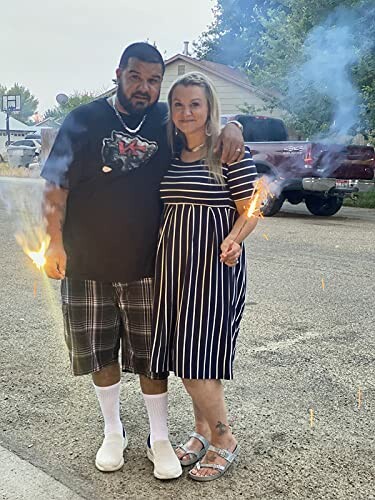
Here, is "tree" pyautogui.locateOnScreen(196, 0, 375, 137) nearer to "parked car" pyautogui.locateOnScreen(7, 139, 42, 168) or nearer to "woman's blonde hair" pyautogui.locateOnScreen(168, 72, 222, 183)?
"parked car" pyautogui.locateOnScreen(7, 139, 42, 168)

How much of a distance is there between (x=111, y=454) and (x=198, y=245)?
99cm

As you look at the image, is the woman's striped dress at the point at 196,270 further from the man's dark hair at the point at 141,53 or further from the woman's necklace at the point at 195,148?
the man's dark hair at the point at 141,53

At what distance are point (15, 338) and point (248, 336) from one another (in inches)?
65.4

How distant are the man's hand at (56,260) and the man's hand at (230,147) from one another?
76 cm

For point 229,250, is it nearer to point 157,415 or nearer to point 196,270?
point 196,270

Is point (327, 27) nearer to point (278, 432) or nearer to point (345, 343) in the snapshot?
point (345, 343)

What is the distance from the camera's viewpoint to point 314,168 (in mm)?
10820

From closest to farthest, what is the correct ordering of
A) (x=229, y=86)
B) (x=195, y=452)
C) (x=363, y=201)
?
1. (x=195, y=452)
2. (x=229, y=86)
3. (x=363, y=201)

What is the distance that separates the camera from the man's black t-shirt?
256 cm

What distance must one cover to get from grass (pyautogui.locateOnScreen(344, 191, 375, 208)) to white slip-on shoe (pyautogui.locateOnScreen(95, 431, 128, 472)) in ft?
41.8

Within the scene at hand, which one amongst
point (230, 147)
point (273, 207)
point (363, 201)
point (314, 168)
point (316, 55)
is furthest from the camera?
point (363, 201)

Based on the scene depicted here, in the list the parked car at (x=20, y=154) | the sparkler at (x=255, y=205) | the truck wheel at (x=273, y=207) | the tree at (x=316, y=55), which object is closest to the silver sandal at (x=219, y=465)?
the sparkler at (x=255, y=205)

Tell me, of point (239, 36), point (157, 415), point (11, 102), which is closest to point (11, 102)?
point (11, 102)

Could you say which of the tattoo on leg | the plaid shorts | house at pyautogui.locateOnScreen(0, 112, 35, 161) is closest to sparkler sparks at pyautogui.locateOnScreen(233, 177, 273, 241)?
the plaid shorts
